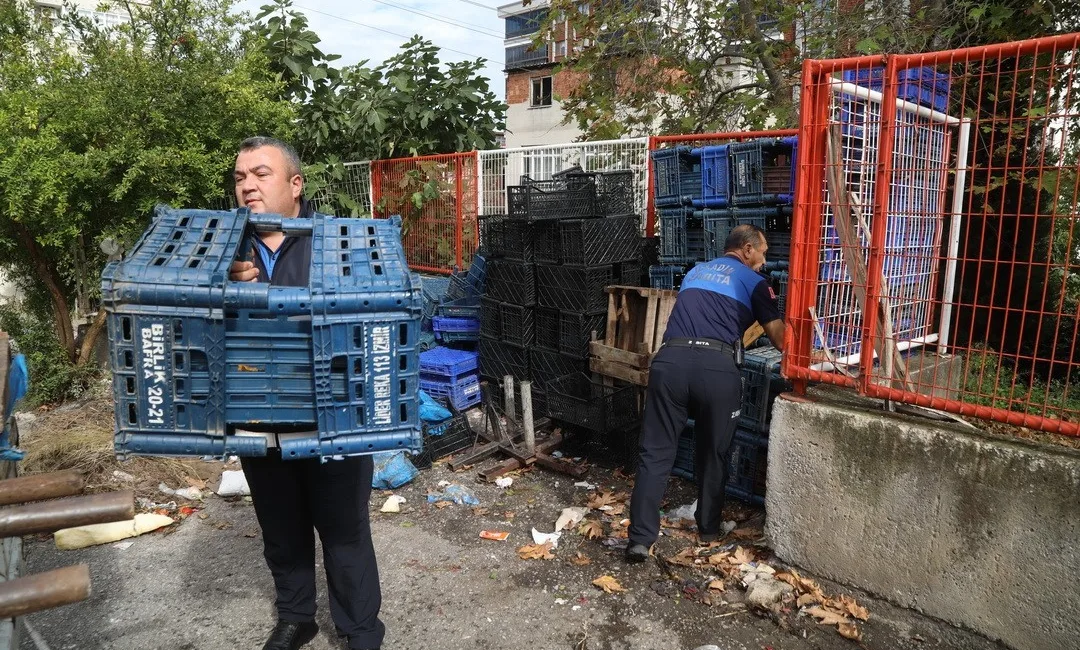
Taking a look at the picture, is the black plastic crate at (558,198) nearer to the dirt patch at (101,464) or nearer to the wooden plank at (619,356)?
the wooden plank at (619,356)

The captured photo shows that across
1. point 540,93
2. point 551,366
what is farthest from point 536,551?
point 540,93

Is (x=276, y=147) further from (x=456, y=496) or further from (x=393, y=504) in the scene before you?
(x=456, y=496)

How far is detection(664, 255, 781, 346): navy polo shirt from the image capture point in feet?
14.3

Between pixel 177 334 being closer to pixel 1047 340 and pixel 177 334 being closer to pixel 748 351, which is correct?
pixel 748 351

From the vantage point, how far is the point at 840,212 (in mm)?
3906

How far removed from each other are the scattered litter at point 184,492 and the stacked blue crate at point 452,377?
233cm

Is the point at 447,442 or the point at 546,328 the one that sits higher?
the point at 546,328

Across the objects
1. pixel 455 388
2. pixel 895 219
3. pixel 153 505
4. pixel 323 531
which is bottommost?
pixel 153 505

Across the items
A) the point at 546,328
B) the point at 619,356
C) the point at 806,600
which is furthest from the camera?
the point at 546,328

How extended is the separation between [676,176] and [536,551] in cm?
325

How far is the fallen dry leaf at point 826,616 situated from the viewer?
145 inches

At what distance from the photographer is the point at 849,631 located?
11.8ft

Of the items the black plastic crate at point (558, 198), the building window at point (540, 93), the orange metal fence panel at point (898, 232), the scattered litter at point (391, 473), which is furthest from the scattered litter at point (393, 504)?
the building window at point (540, 93)

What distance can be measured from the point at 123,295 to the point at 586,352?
431cm
